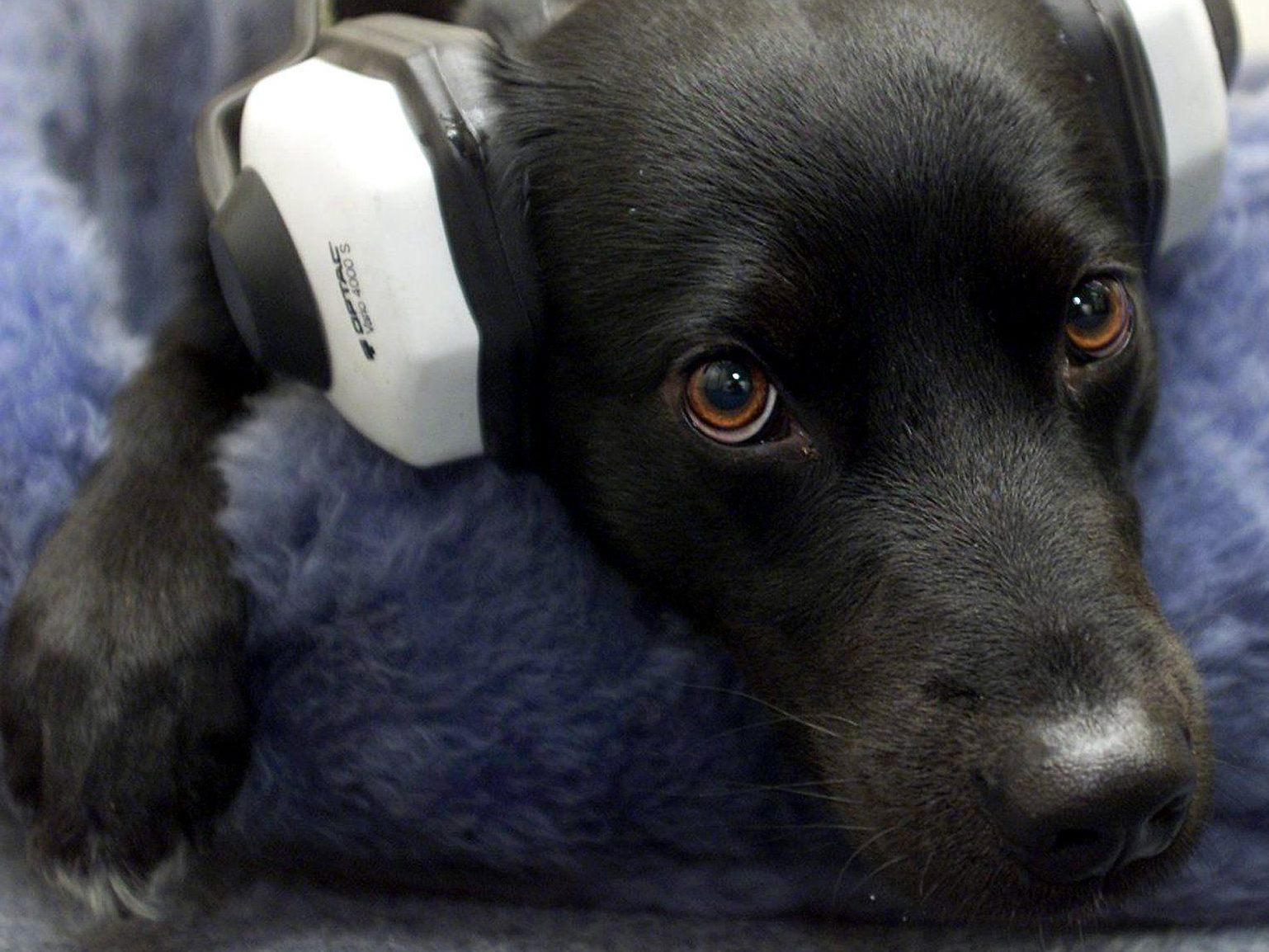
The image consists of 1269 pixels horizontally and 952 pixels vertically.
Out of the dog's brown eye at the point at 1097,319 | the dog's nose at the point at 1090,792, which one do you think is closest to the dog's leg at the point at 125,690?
the dog's nose at the point at 1090,792

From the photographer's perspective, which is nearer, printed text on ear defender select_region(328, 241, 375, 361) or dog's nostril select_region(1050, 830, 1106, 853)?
dog's nostril select_region(1050, 830, 1106, 853)

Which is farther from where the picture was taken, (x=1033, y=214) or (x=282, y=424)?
(x=282, y=424)

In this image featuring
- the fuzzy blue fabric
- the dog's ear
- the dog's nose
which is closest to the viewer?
the dog's nose

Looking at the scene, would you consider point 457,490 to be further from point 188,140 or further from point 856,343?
point 188,140

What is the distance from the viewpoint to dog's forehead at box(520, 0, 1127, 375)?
115 centimetres

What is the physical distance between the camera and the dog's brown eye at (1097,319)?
4.02ft

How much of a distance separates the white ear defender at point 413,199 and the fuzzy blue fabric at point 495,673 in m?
0.07

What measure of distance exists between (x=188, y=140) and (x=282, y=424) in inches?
21.9

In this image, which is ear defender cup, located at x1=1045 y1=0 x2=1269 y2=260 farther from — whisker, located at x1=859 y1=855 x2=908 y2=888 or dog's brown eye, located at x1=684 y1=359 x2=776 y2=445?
whisker, located at x1=859 y1=855 x2=908 y2=888

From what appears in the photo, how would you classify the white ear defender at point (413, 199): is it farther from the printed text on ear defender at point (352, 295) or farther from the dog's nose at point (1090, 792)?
the dog's nose at point (1090, 792)

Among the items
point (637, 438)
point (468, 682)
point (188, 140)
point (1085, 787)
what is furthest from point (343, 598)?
point (188, 140)

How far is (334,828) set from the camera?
4.17 ft

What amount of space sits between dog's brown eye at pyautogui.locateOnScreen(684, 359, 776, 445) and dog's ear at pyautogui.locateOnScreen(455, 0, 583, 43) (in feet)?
1.18

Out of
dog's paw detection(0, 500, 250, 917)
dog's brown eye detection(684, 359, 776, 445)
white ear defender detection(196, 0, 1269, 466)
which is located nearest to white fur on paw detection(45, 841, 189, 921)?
dog's paw detection(0, 500, 250, 917)
